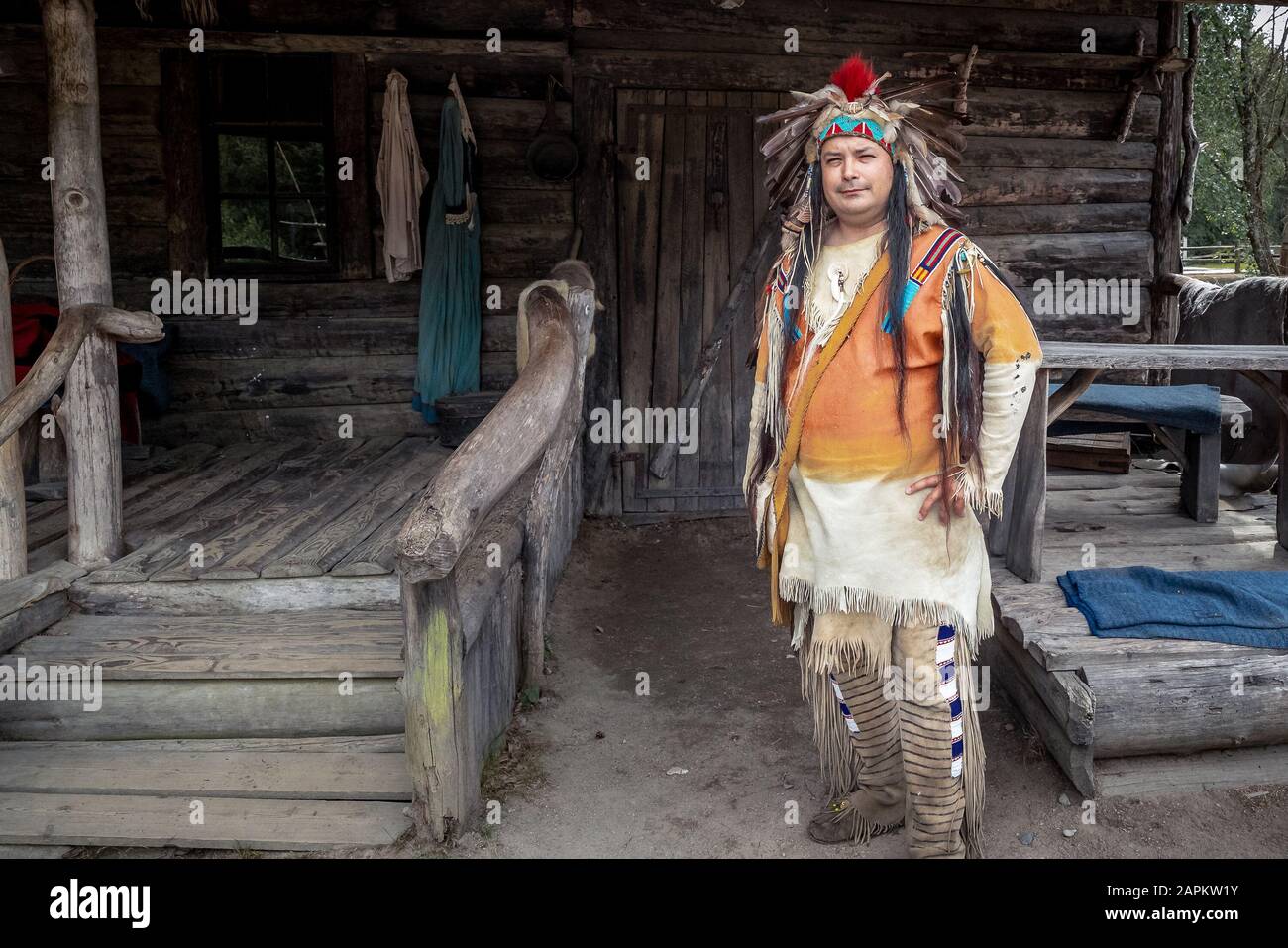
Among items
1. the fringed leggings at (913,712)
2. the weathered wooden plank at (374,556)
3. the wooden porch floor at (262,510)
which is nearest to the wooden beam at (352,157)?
the wooden porch floor at (262,510)

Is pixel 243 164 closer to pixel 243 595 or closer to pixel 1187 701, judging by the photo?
pixel 243 595

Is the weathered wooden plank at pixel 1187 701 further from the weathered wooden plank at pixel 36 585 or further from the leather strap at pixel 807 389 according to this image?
the weathered wooden plank at pixel 36 585

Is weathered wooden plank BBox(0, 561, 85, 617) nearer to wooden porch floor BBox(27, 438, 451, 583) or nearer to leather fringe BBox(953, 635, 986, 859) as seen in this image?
wooden porch floor BBox(27, 438, 451, 583)

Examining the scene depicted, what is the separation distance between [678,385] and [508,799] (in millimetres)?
3884

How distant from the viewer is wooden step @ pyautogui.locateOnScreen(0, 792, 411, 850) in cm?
329

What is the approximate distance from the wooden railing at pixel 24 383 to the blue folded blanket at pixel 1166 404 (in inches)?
155

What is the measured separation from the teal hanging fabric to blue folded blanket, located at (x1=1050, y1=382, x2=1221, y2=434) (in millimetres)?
3264

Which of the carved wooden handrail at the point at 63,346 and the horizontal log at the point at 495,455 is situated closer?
the horizontal log at the point at 495,455

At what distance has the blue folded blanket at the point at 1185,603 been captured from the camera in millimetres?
3793

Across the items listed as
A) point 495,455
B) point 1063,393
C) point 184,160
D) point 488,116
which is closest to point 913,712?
point 495,455

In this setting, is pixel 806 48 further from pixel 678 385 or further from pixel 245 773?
pixel 245 773

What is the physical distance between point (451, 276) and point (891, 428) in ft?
13.2

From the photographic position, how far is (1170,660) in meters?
3.68

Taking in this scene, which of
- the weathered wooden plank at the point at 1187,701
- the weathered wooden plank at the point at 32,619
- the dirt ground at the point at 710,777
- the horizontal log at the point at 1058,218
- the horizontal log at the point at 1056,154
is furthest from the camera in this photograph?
the horizontal log at the point at 1058,218
